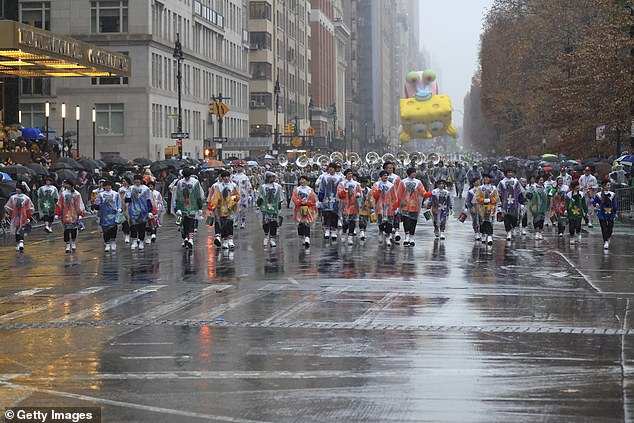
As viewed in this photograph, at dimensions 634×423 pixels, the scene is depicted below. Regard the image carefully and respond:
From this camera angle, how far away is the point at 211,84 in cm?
9281

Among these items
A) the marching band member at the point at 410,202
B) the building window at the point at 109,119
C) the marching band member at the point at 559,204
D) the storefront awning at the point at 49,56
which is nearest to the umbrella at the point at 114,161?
the storefront awning at the point at 49,56

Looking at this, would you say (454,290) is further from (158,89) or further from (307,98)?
(307,98)

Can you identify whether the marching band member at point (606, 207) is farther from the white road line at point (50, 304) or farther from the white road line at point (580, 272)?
the white road line at point (50, 304)

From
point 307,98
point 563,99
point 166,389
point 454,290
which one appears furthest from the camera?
point 307,98

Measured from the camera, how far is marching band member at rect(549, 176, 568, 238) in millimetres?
31469

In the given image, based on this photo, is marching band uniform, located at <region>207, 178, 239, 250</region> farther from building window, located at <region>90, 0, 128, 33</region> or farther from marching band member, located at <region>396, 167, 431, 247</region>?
building window, located at <region>90, 0, 128, 33</region>

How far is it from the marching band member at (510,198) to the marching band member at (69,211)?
31.9 ft

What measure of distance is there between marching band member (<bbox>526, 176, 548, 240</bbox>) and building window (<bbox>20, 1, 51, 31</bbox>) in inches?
1864

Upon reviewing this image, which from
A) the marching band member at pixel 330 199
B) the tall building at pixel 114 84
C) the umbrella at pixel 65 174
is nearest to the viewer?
the marching band member at pixel 330 199

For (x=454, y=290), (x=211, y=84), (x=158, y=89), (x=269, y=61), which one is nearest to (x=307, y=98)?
(x=269, y=61)

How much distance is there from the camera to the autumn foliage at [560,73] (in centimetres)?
4375

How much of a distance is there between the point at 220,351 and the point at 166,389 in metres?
2.14

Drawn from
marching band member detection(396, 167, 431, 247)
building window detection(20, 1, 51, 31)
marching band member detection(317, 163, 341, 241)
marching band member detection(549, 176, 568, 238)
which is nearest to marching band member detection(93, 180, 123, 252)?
marching band member detection(317, 163, 341, 241)

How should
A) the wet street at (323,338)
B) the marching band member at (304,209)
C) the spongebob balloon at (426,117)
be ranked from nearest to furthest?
the wet street at (323,338), the marching band member at (304,209), the spongebob balloon at (426,117)
